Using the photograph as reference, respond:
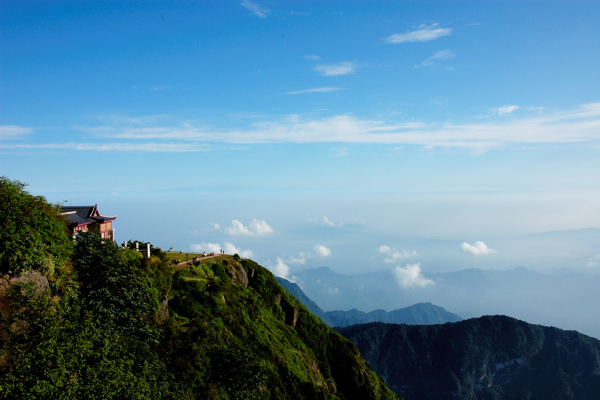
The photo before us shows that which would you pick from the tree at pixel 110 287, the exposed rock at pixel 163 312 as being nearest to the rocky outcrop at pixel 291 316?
the exposed rock at pixel 163 312

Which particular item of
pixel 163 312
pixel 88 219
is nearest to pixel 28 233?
pixel 163 312

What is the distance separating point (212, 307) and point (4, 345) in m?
38.9

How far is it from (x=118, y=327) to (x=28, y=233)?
11862 mm

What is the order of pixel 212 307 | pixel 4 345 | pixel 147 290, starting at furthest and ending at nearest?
pixel 212 307
pixel 147 290
pixel 4 345

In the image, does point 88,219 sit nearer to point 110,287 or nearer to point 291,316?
point 110,287

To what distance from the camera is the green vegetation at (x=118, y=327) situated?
22.9m

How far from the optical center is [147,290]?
41.9 m

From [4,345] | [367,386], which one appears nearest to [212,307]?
[4,345]

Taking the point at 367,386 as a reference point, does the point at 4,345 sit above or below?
above

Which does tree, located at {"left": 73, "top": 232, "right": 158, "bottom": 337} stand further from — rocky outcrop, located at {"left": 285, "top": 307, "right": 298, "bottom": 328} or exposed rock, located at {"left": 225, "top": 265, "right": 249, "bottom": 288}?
rocky outcrop, located at {"left": 285, "top": 307, "right": 298, "bottom": 328}

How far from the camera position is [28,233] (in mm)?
31172

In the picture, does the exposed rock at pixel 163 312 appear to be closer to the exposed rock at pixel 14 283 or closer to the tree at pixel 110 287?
the tree at pixel 110 287

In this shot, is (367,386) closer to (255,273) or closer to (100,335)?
(255,273)

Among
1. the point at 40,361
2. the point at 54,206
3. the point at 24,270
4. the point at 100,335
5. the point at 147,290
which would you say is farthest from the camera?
the point at 147,290
